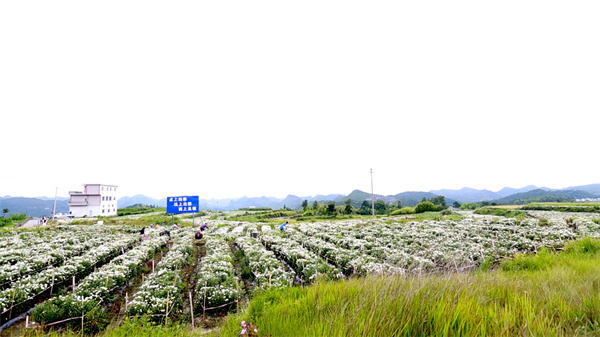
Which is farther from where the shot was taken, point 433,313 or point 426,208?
point 426,208

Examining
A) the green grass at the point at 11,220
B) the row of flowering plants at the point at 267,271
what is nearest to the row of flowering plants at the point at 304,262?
the row of flowering plants at the point at 267,271

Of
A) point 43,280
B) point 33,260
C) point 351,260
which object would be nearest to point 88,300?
point 43,280

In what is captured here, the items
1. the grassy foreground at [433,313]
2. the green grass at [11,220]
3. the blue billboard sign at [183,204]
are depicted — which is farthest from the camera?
the green grass at [11,220]

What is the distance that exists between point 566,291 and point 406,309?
8.54ft

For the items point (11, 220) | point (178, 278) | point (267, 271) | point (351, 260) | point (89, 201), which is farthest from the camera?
point (89, 201)

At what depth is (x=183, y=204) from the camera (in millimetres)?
31656

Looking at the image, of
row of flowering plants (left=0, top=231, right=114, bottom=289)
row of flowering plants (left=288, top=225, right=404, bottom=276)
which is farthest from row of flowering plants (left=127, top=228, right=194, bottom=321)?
row of flowering plants (left=0, top=231, right=114, bottom=289)

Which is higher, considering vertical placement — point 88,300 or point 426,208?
point 88,300

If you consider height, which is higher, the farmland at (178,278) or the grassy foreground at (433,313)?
the grassy foreground at (433,313)

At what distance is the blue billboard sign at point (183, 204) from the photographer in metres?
31.2

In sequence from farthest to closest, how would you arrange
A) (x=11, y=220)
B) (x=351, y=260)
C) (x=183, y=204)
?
(x=11, y=220) → (x=183, y=204) → (x=351, y=260)

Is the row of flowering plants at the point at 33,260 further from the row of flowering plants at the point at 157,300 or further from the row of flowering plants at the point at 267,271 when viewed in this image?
the row of flowering plants at the point at 267,271

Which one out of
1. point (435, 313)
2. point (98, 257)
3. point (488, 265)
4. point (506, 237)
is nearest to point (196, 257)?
point (98, 257)

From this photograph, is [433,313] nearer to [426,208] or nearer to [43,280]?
[43,280]
